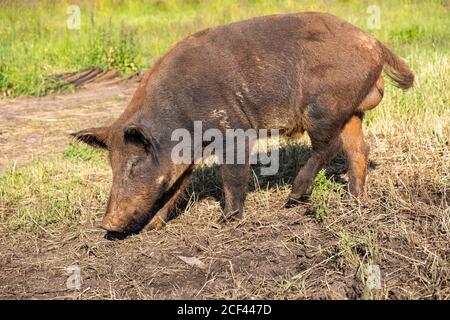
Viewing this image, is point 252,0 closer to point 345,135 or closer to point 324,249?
point 345,135

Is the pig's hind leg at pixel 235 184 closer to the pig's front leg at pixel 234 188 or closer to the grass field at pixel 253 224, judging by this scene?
the pig's front leg at pixel 234 188

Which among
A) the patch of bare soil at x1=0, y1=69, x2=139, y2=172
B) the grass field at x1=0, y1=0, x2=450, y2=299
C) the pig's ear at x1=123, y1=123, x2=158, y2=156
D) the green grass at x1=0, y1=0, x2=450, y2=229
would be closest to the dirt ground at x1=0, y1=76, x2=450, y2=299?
the grass field at x1=0, y1=0, x2=450, y2=299

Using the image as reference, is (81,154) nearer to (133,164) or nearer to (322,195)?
(133,164)

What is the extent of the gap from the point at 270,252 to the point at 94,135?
5.74 feet

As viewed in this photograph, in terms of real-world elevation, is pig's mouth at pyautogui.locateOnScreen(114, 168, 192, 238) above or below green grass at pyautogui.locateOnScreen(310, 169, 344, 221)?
below

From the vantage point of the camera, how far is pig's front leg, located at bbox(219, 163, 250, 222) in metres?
5.84

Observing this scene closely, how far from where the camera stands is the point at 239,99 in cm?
581

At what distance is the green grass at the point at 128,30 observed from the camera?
11.7 meters

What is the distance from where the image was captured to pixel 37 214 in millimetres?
6203

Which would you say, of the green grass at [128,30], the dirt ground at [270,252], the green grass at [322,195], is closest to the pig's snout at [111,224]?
the dirt ground at [270,252]

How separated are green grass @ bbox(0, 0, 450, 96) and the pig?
16.3 ft

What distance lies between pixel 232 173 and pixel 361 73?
1354 millimetres

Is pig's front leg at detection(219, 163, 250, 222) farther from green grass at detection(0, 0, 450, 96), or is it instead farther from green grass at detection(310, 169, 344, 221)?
green grass at detection(0, 0, 450, 96)

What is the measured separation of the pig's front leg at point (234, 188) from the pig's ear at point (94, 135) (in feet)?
3.33
